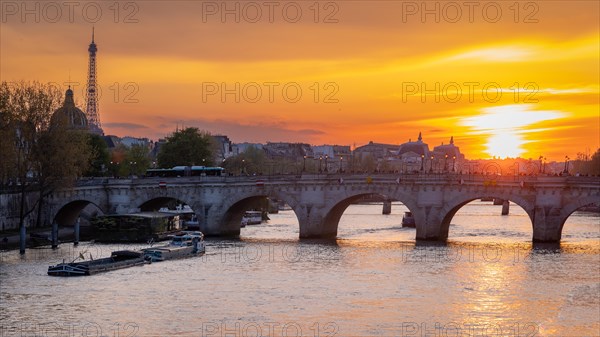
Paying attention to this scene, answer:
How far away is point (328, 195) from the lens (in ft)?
330

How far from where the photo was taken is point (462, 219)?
Result: 149m

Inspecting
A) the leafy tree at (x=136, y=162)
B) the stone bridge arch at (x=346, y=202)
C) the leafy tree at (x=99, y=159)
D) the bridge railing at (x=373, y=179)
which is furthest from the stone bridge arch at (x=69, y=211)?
the leafy tree at (x=136, y=162)

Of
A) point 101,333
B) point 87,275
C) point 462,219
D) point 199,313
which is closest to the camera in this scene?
point 101,333

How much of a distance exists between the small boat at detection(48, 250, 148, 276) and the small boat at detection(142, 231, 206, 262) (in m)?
1.46

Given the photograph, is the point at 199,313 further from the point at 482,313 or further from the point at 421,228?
the point at 421,228

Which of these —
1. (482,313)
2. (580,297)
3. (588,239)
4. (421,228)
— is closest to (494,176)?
(421,228)

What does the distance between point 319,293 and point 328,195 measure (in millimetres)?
38532

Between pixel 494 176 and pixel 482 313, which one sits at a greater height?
pixel 494 176

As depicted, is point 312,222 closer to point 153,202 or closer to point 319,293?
point 153,202

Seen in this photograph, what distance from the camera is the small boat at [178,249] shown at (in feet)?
259

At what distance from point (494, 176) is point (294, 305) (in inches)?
1633

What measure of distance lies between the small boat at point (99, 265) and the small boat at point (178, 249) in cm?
146

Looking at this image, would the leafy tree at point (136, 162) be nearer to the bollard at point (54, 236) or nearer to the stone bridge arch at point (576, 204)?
the bollard at point (54, 236)

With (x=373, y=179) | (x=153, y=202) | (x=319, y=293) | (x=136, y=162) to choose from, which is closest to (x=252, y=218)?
(x=153, y=202)
